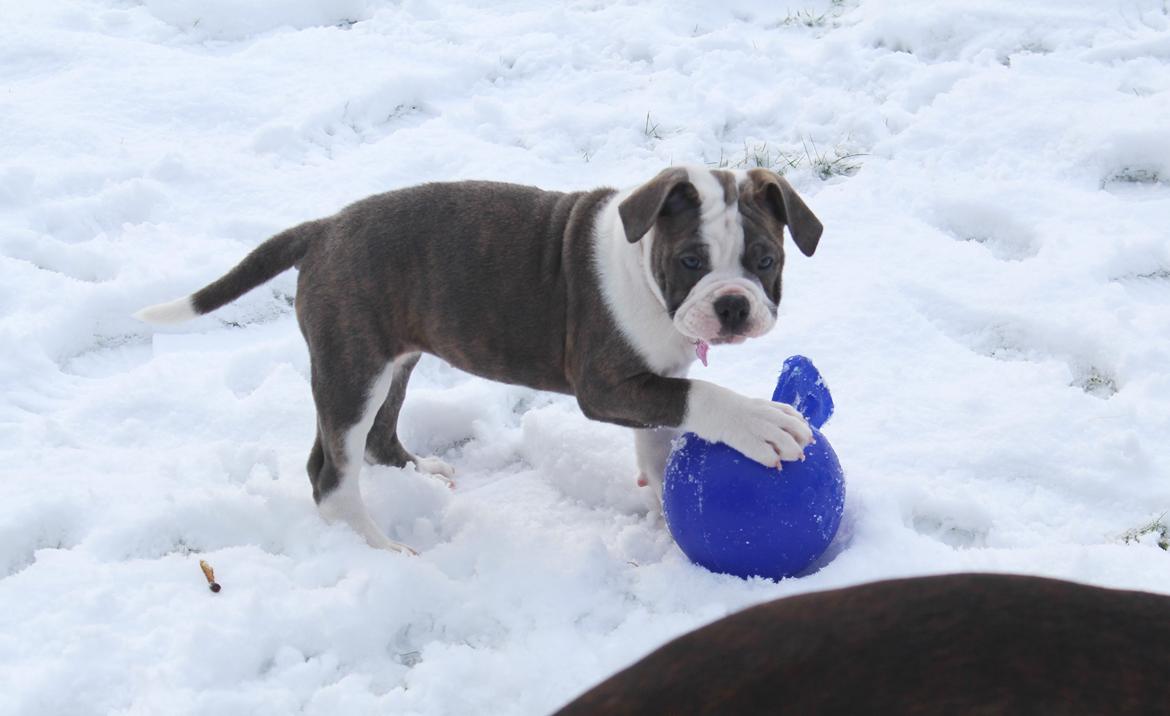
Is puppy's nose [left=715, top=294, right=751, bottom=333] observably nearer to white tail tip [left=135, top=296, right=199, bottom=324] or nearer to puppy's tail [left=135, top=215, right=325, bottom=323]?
puppy's tail [left=135, top=215, right=325, bottom=323]

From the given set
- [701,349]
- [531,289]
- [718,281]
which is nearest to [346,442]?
[531,289]

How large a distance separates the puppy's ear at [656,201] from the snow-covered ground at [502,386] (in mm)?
915

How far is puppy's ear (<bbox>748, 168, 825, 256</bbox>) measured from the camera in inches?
122

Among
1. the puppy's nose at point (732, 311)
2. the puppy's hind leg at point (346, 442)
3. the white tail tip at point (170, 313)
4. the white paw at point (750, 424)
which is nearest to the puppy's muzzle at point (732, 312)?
the puppy's nose at point (732, 311)

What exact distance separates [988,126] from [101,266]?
4.13m

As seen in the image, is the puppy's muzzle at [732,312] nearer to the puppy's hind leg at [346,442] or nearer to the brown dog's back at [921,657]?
the puppy's hind leg at [346,442]

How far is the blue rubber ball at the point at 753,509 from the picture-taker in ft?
9.46

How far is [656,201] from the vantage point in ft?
9.80

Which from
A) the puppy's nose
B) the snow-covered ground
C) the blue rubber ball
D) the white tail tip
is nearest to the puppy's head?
the puppy's nose

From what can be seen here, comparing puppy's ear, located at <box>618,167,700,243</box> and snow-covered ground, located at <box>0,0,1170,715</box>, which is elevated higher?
puppy's ear, located at <box>618,167,700,243</box>

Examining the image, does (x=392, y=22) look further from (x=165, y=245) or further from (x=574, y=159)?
(x=165, y=245)

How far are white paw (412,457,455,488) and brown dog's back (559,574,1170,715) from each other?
117 inches

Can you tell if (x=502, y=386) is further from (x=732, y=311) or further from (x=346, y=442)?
(x=732, y=311)

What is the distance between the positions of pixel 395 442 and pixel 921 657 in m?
3.15
